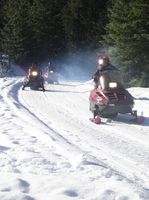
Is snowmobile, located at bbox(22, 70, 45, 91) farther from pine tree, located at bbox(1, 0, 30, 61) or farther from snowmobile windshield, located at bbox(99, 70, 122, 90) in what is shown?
pine tree, located at bbox(1, 0, 30, 61)

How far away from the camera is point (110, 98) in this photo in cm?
1354

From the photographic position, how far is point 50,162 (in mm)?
7371

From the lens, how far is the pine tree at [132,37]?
25.8m

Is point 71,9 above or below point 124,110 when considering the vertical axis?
above

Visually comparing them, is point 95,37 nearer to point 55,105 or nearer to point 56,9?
point 56,9

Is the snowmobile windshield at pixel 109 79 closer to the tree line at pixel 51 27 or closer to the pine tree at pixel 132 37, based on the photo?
the pine tree at pixel 132 37

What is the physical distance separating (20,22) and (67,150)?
41.5 m

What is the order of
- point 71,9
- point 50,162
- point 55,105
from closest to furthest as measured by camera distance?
1. point 50,162
2. point 55,105
3. point 71,9

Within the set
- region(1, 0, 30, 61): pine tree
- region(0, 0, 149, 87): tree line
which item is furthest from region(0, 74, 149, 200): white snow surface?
region(1, 0, 30, 61): pine tree

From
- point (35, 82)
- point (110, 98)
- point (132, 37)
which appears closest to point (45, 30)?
point (132, 37)

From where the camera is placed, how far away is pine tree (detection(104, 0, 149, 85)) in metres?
25.8

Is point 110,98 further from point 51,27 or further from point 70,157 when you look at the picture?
point 51,27

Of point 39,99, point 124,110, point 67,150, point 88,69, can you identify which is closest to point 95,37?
point 88,69

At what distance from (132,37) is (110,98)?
12.9 meters
